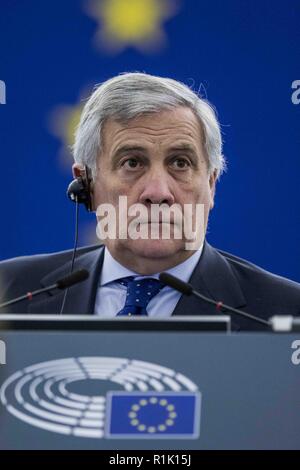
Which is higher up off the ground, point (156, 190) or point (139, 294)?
point (156, 190)

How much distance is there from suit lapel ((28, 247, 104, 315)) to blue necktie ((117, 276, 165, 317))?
0.13 metres

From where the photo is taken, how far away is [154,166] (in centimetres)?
317

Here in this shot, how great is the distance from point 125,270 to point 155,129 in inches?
20.5

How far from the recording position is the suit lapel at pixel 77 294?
3.10 m

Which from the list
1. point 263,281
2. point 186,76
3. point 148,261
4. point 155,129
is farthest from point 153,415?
point 186,76

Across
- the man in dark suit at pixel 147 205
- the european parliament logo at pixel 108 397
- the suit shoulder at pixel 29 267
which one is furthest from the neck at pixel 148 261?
the european parliament logo at pixel 108 397

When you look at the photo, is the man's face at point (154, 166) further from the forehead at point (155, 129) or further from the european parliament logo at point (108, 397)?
the european parliament logo at point (108, 397)

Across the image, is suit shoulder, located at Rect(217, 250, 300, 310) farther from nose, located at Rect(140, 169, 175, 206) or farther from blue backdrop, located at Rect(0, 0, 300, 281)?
nose, located at Rect(140, 169, 175, 206)

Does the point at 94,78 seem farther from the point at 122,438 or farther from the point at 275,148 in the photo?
the point at 122,438

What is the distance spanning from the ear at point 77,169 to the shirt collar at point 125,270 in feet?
1.10

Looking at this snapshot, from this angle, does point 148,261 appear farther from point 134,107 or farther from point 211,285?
point 134,107

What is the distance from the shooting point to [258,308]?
10.4ft
